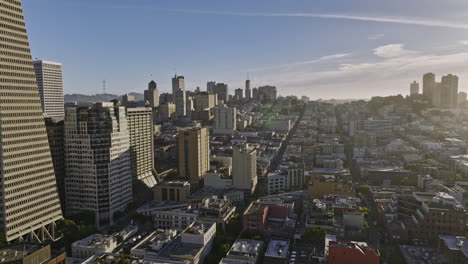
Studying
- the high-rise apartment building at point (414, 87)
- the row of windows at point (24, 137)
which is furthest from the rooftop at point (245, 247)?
the high-rise apartment building at point (414, 87)

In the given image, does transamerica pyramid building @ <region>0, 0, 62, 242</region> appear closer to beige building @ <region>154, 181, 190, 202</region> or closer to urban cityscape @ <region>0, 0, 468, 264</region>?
urban cityscape @ <region>0, 0, 468, 264</region>

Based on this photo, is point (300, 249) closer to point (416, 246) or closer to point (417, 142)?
point (416, 246)

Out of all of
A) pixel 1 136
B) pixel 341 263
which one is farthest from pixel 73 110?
pixel 341 263

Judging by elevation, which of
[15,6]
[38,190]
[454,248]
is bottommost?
[454,248]

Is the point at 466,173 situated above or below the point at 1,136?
below

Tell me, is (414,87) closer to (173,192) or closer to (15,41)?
(173,192)

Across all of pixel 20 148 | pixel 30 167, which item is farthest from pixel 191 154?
pixel 20 148
